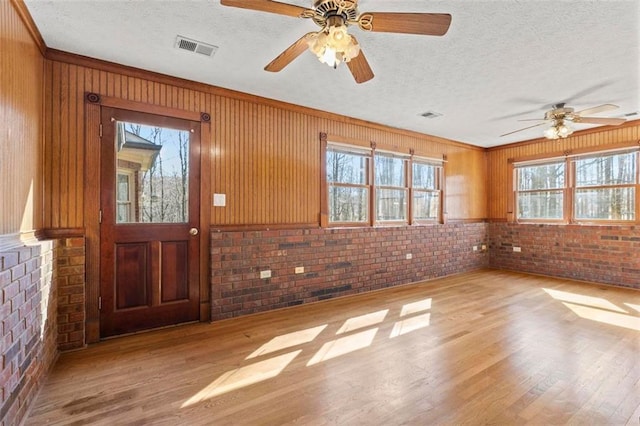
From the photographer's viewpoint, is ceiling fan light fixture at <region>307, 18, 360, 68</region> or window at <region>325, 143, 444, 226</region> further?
window at <region>325, 143, 444, 226</region>

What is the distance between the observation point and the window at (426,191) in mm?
5641

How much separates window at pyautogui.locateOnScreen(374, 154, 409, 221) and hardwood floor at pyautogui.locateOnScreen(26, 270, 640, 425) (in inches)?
74.3

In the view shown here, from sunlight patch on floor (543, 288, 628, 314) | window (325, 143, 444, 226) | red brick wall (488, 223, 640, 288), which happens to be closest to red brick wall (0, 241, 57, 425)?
window (325, 143, 444, 226)

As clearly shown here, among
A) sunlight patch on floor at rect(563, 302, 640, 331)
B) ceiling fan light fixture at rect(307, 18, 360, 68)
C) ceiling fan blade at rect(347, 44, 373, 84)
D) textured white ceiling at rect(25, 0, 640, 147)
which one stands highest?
textured white ceiling at rect(25, 0, 640, 147)

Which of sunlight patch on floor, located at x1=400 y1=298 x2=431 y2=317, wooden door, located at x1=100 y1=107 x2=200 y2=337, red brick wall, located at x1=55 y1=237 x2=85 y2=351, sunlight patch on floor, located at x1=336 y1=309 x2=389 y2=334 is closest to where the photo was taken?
red brick wall, located at x1=55 y1=237 x2=85 y2=351

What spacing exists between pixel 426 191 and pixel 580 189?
2.66 metres

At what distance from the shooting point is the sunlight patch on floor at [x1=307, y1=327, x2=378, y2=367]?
2.61 m

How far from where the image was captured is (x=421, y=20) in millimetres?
1797

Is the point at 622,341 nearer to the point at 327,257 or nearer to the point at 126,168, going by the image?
the point at 327,257

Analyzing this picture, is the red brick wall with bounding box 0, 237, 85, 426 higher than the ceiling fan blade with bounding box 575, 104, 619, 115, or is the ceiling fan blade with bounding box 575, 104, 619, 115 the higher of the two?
the ceiling fan blade with bounding box 575, 104, 619, 115

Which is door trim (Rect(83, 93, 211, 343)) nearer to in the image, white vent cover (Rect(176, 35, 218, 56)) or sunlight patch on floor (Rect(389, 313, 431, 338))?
white vent cover (Rect(176, 35, 218, 56))

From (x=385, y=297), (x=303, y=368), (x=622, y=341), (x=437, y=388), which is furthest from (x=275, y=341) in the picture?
(x=622, y=341)

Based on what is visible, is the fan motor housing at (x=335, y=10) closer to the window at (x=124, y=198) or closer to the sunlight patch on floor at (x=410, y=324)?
the window at (x=124, y=198)

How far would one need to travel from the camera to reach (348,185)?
4730 mm
